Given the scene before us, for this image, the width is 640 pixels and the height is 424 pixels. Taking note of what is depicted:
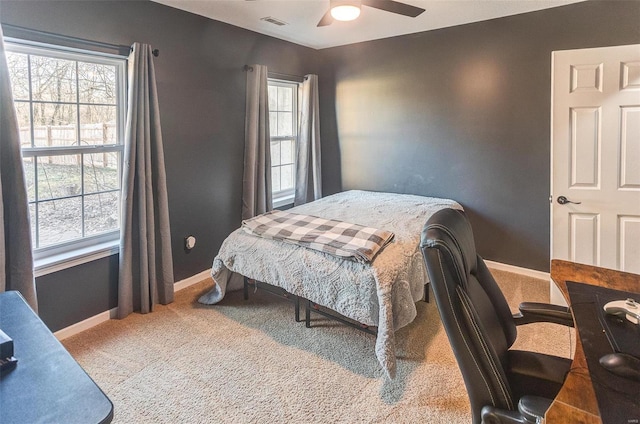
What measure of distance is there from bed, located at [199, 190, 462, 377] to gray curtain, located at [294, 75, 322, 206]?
1331 mm

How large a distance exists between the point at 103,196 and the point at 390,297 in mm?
2265

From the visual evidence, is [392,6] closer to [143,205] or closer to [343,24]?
[343,24]

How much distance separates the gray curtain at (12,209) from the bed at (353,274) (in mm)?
1179

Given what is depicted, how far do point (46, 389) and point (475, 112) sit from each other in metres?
3.96

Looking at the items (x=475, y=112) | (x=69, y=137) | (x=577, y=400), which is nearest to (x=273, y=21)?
(x=69, y=137)

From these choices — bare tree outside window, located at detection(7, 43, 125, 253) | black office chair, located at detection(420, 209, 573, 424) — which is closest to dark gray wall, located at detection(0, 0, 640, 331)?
bare tree outside window, located at detection(7, 43, 125, 253)

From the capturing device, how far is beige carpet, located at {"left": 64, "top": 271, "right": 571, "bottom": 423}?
76.4 inches

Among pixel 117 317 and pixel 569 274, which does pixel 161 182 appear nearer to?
pixel 117 317

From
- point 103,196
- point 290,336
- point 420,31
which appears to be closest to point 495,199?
point 420,31

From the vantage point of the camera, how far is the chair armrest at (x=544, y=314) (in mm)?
1521

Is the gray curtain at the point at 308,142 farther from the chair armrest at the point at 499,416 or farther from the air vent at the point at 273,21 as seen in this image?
the chair armrest at the point at 499,416

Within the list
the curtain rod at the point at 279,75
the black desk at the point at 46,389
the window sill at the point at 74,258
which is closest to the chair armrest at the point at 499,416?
the black desk at the point at 46,389

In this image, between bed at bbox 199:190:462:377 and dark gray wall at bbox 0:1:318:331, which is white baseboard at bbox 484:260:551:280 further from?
dark gray wall at bbox 0:1:318:331

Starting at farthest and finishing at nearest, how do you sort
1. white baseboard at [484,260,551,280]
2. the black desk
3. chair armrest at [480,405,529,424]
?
white baseboard at [484,260,551,280] < chair armrest at [480,405,529,424] < the black desk
